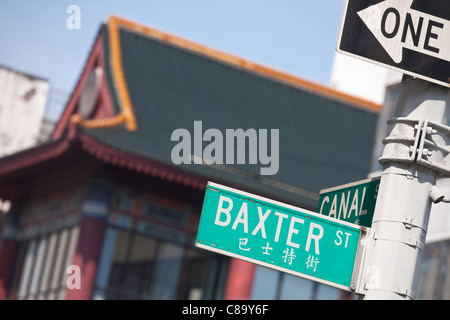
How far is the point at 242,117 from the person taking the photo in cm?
2227

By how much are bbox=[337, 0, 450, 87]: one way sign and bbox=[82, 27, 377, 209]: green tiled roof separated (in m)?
13.3

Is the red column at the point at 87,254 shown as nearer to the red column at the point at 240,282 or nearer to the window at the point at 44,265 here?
the window at the point at 44,265

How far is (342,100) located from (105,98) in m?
6.78

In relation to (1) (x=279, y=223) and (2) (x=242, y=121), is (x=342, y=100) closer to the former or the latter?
(2) (x=242, y=121)

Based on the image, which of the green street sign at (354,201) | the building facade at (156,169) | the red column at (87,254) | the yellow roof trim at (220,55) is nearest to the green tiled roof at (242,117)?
the building facade at (156,169)

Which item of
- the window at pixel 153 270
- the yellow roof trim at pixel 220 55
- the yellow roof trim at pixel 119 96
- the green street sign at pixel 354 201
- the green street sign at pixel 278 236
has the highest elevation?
the yellow roof trim at pixel 220 55

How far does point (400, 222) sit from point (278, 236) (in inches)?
28.7

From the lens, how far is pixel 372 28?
5.87 metres

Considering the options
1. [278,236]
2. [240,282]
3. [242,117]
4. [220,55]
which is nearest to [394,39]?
[278,236]

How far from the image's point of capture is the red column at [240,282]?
20516 mm

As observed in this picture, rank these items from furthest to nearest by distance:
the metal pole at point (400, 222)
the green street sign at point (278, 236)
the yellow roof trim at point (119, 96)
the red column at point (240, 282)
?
the red column at point (240, 282)
the yellow roof trim at point (119, 96)
the green street sign at point (278, 236)
the metal pole at point (400, 222)

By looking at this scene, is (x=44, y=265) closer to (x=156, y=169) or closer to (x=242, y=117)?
(x=156, y=169)

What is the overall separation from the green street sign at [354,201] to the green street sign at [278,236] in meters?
0.46

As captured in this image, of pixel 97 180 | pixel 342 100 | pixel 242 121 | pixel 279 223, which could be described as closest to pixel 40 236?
pixel 97 180
